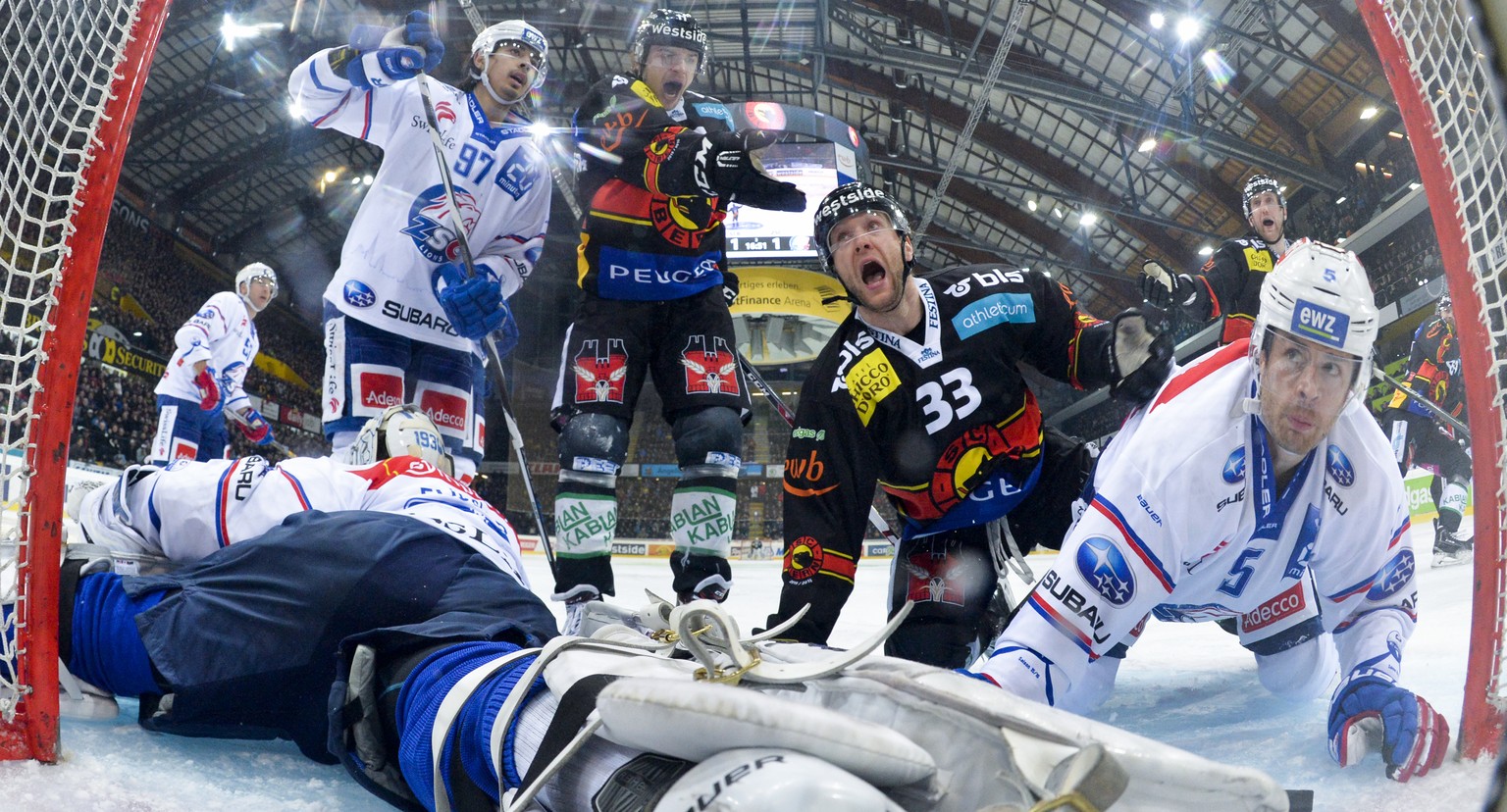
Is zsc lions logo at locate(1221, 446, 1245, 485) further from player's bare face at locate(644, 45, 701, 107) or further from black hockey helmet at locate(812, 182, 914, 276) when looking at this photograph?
player's bare face at locate(644, 45, 701, 107)

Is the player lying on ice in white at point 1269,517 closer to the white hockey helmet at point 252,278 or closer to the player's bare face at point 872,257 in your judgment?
the player's bare face at point 872,257

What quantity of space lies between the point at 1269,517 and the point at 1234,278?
6.62 ft

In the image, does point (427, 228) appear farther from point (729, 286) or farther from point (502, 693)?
point (502, 693)

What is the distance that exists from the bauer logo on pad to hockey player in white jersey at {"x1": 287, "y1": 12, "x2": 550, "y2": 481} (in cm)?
199

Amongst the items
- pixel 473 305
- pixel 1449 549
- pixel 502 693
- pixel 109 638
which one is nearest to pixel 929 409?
pixel 502 693

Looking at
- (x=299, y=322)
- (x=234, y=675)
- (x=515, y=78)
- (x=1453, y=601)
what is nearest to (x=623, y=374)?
(x=515, y=78)

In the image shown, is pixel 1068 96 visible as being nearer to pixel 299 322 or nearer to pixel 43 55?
pixel 43 55

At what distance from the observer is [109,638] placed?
1425 millimetres

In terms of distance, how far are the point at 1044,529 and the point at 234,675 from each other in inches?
66.2

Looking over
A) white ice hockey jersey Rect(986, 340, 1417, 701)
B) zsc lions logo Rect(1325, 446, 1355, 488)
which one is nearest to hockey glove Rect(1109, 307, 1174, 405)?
white ice hockey jersey Rect(986, 340, 1417, 701)

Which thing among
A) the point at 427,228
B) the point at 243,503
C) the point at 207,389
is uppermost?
the point at 427,228

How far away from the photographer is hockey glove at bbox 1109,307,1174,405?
1.83m

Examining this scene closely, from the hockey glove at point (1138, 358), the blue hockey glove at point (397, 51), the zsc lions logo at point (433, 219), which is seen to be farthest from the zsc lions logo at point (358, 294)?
the hockey glove at point (1138, 358)

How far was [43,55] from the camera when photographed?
4.43ft
